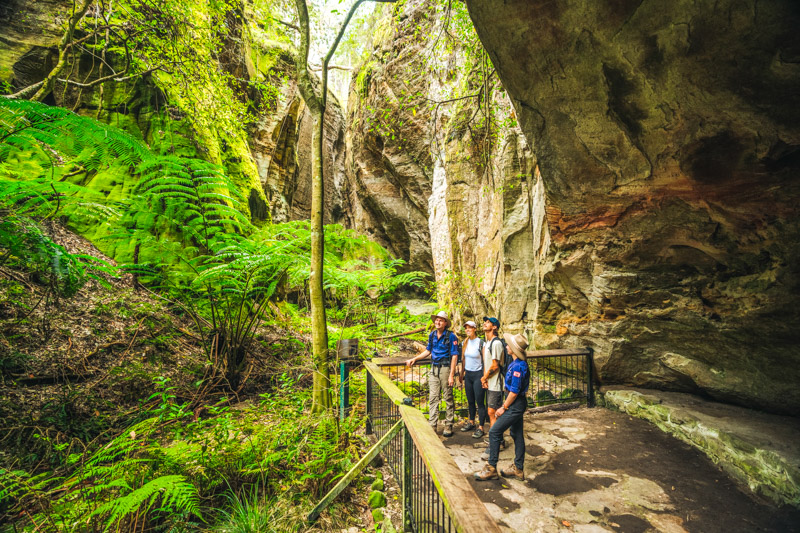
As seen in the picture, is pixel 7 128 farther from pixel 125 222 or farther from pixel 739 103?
pixel 739 103

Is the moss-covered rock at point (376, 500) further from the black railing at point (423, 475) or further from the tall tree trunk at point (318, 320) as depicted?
the tall tree trunk at point (318, 320)

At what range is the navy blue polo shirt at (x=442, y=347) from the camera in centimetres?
459

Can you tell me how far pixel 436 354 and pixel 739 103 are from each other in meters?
4.31

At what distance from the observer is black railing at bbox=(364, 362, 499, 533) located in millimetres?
1174

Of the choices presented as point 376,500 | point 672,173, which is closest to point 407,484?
point 376,500

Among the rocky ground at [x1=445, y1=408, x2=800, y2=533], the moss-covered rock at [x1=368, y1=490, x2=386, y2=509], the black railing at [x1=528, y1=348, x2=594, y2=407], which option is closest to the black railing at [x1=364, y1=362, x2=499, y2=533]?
the moss-covered rock at [x1=368, y1=490, x2=386, y2=509]

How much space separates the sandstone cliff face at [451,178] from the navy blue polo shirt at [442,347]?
121 inches

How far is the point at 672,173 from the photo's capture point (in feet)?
12.5

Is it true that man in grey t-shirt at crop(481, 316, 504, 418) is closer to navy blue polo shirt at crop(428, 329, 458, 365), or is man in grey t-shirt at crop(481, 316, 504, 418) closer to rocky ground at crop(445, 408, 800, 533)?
navy blue polo shirt at crop(428, 329, 458, 365)

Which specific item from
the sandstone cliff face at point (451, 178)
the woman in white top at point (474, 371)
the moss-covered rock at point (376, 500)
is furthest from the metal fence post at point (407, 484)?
the sandstone cliff face at point (451, 178)

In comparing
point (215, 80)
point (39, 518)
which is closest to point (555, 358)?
point (39, 518)

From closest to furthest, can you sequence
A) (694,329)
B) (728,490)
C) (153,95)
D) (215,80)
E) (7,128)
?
(7,128), (728,490), (694,329), (215,80), (153,95)

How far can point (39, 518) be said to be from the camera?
86.2 inches

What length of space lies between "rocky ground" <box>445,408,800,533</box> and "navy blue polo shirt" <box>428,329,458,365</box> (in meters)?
1.23
